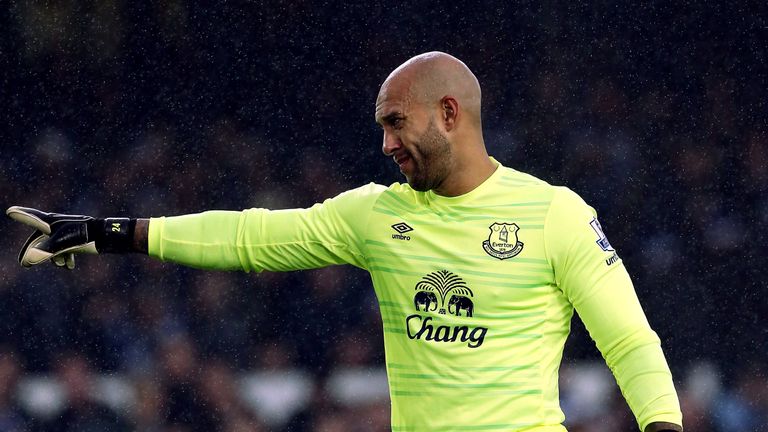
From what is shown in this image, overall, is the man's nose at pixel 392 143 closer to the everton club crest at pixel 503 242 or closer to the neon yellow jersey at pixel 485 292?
the neon yellow jersey at pixel 485 292

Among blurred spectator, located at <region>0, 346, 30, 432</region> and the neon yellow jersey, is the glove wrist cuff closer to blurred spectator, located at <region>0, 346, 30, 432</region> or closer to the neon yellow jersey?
the neon yellow jersey

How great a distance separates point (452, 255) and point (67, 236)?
2.72 ft

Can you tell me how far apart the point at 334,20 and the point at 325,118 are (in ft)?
1.40

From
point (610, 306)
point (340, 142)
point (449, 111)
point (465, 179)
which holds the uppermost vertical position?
point (340, 142)

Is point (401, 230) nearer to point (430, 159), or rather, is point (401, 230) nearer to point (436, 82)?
point (430, 159)

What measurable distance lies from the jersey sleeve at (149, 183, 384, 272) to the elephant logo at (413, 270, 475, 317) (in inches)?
8.0

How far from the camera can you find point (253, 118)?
512 centimetres

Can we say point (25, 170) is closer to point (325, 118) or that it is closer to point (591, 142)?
point (325, 118)

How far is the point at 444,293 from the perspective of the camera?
8.32 ft

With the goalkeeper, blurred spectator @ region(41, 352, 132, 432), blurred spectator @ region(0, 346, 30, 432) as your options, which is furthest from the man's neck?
blurred spectator @ region(0, 346, 30, 432)

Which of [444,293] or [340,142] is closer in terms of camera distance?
[444,293]

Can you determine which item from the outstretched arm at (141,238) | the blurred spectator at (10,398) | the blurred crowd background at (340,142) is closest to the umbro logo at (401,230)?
the outstretched arm at (141,238)

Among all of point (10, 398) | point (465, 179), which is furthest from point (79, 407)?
point (465, 179)

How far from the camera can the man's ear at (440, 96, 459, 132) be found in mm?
2596
